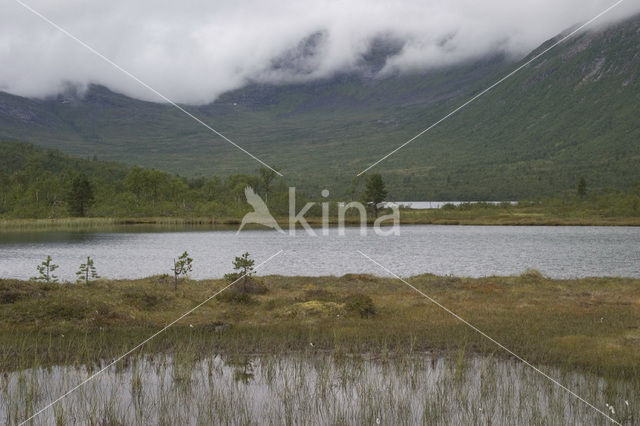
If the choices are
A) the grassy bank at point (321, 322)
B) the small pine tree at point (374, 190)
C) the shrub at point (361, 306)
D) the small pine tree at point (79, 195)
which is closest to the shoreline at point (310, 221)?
the small pine tree at point (374, 190)

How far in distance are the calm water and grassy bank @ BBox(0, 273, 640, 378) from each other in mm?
15041

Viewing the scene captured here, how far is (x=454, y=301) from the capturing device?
29.1 metres

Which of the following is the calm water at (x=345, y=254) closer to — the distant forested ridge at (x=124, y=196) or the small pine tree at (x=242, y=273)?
the small pine tree at (x=242, y=273)

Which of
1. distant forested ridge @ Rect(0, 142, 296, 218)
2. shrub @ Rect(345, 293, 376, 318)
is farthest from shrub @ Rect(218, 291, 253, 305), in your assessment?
distant forested ridge @ Rect(0, 142, 296, 218)

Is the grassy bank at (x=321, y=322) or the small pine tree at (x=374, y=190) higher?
the small pine tree at (x=374, y=190)

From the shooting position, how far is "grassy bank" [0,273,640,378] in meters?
19.0

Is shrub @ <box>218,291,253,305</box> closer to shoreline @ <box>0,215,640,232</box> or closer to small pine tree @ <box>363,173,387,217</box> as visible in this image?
shoreline @ <box>0,215,640,232</box>

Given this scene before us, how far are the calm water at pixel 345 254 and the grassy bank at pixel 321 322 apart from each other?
1504 centimetres

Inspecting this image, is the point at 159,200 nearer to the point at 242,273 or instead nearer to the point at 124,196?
the point at 124,196

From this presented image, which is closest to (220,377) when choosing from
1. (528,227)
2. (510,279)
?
(510,279)

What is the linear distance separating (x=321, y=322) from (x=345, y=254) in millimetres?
39115

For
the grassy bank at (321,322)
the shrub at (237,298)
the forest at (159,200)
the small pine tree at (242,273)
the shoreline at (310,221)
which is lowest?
the grassy bank at (321,322)

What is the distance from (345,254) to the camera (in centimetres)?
6281

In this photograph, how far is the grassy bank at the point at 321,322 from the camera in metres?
19.0
